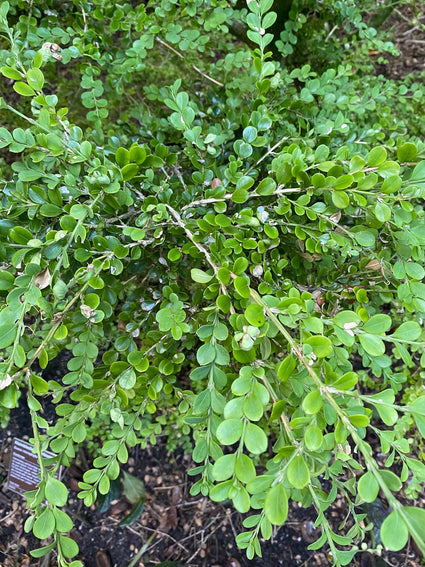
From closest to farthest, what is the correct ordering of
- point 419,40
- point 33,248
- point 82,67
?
point 33,248 → point 82,67 → point 419,40

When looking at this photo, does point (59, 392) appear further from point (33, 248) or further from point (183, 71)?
point (183, 71)

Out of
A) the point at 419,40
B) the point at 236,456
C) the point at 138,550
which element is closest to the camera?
the point at 236,456

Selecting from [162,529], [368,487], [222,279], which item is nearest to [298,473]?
[368,487]

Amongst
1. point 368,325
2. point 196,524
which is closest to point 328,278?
point 368,325

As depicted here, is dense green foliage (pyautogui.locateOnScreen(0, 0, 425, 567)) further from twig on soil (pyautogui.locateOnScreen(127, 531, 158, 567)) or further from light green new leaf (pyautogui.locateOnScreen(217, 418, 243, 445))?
twig on soil (pyautogui.locateOnScreen(127, 531, 158, 567))

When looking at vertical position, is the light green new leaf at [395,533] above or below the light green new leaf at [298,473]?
above

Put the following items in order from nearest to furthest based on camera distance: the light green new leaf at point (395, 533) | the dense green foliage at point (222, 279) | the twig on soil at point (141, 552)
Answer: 1. the light green new leaf at point (395, 533)
2. the dense green foliage at point (222, 279)
3. the twig on soil at point (141, 552)

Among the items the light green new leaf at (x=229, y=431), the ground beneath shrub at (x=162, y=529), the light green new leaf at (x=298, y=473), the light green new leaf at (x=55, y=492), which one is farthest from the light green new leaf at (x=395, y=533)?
the ground beneath shrub at (x=162, y=529)

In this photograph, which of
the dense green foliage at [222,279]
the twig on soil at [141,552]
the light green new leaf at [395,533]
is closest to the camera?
the light green new leaf at [395,533]

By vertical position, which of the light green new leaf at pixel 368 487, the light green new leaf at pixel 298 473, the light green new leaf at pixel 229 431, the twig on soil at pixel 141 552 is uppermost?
the light green new leaf at pixel 368 487

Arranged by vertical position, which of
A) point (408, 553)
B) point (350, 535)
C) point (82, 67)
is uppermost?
point (82, 67)

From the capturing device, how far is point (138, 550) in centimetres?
185

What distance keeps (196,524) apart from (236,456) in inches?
60.5

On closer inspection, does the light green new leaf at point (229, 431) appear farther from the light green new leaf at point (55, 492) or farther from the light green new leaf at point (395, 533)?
the light green new leaf at point (55, 492)
